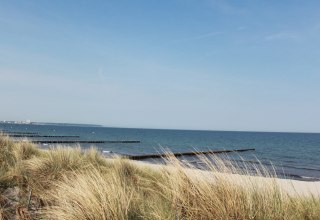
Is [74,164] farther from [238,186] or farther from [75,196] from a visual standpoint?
[238,186]

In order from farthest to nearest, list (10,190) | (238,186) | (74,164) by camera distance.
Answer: (74,164)
(10,190)
(238,186)

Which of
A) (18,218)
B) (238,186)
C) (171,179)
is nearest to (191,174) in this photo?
(171,179)

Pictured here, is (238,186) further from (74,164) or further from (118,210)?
(74,164)

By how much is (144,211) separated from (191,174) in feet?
2.50

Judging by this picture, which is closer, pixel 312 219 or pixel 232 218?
pixel 232 218

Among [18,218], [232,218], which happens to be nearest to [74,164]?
[18,218]

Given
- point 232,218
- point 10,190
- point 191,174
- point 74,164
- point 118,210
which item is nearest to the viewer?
point 232,218

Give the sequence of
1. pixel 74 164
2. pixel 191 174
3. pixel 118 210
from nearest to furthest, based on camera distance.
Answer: pixel 118 210, pixel 191 174, pixel 74 164

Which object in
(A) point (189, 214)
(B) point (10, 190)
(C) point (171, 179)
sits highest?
(C) point (171, 179)

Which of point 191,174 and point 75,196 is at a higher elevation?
point 191,174

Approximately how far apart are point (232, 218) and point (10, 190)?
4661mm

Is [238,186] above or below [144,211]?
above

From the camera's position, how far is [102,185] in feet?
15.3

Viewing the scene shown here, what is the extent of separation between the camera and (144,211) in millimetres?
4492
